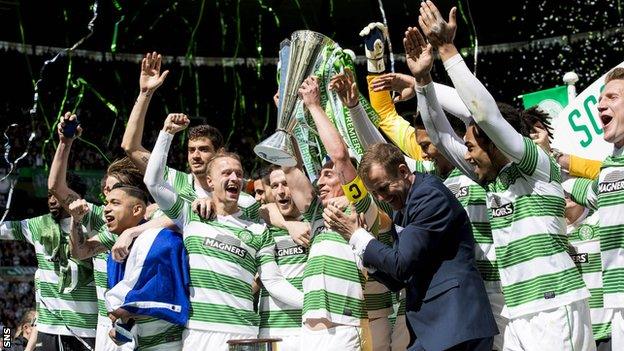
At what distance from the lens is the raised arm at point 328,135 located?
16.2 feet

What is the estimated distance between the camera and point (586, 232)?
5441mm

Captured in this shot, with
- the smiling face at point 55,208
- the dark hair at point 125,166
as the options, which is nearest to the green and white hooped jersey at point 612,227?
the dark hair at point 125,166

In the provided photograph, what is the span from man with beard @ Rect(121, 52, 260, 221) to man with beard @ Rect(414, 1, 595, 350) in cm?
190

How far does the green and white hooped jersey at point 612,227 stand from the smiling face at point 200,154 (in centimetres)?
257

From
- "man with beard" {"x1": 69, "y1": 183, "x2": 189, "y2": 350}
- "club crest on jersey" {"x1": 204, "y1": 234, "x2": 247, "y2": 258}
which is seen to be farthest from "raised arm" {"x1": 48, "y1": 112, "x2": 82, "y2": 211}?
"club crest on jersey" {"x1": 204, "y1": 234, "x2": 247, "y2": 258}

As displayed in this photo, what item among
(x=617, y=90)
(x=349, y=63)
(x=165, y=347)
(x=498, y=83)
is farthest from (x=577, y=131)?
(x=498, y=83)

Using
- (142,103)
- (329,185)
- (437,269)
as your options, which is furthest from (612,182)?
(142,103)

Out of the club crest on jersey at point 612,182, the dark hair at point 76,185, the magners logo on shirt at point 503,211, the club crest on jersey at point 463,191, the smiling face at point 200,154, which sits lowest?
the magners logo on shirt at point 503,211

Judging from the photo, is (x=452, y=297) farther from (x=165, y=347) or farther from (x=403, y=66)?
(x=403, y=66)

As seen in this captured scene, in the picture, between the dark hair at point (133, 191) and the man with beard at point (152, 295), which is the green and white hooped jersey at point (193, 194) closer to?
the dark hair at point (133, 191)

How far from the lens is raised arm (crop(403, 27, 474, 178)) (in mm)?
4648

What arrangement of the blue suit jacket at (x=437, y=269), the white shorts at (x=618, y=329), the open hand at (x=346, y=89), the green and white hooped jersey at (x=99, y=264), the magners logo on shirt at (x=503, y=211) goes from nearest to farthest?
the blue suit jacket at (x=437, y=269)
the white shorts at (x=618, y=329)
the magners logo on shirt at (x=503, y=211)
the open hand at (x=346, y=89)
the green and white hooped jersey at (x=99, y=264)

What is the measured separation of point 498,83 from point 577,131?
16.5 m

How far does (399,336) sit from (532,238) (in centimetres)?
141
